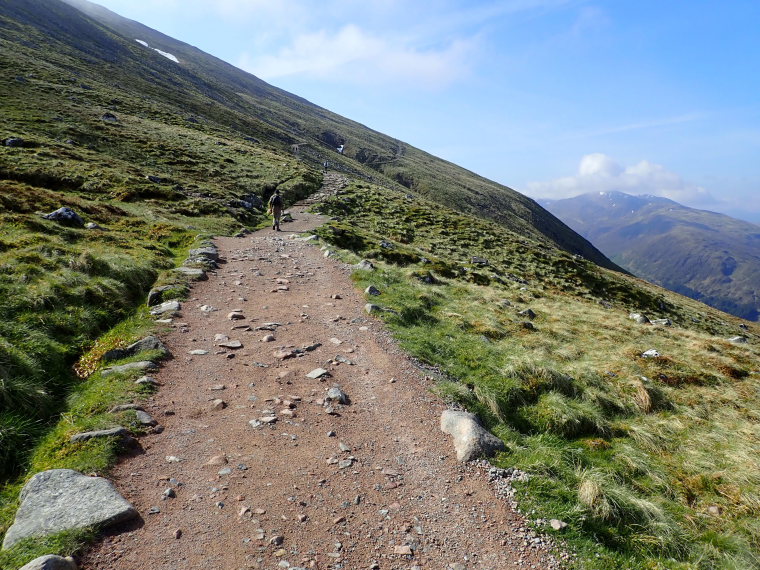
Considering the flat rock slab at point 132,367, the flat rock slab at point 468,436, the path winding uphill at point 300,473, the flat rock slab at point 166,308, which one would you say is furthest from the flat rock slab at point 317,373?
the flat rock slab at point 166,308

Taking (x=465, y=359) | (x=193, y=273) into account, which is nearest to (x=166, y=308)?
(x=193, y=273)

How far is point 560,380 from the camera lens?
1093 centimetres

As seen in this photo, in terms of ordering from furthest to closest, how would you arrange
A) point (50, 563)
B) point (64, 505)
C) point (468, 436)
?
point (468, 436) < point (64, 505) < point (50, 563)

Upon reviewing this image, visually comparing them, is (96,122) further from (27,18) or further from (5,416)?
(27,18)

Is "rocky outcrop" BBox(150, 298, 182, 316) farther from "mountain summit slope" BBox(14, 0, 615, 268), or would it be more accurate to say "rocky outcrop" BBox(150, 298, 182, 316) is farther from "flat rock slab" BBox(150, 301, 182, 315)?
"mountain summit slope" BBox(14, 0, 615, 268)

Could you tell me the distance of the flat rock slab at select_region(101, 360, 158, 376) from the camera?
845 centimetres

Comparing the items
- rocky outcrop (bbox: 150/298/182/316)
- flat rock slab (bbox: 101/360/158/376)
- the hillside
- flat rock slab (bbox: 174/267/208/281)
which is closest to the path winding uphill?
flat rock slab (bbox: 101/360/158/376)

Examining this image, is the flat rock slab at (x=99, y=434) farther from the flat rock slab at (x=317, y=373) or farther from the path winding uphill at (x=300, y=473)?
the flat rock slab at (x=317, y=373)

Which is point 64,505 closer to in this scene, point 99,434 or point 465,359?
point 99,434

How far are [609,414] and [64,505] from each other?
459 inches

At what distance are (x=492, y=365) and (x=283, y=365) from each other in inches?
227

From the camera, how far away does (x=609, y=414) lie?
10.6 metres

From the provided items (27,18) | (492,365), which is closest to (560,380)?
(492,365)

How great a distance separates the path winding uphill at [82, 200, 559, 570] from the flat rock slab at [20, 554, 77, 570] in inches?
10.7
